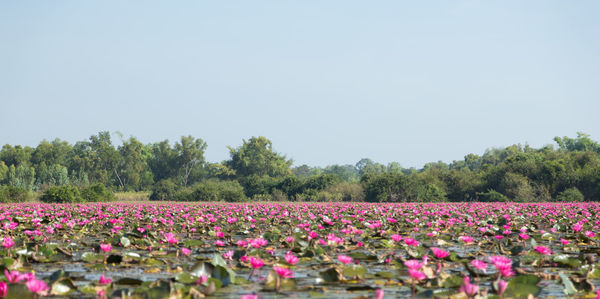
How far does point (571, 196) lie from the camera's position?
1345 inches

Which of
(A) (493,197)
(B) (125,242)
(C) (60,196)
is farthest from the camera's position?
(A) (493,197)

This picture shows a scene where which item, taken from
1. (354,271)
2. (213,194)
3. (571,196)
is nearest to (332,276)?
(354,271)

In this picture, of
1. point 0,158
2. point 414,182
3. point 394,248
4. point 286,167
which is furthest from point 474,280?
point 0,158

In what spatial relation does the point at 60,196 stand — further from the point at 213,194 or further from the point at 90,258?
the point at 90,258

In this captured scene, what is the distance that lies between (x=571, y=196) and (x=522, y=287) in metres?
33.2

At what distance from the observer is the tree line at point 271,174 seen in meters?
37.7

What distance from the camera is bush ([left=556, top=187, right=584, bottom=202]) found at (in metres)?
33.9

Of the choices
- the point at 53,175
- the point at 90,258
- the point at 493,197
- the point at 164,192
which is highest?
the point at 53,175

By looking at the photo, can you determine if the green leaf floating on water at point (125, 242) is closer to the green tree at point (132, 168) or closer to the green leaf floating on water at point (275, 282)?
the green leaf floating on water at point (275, 282)

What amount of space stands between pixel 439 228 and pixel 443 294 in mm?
8182

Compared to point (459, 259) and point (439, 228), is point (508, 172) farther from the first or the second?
point (459, 259)

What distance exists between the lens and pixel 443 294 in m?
4.42

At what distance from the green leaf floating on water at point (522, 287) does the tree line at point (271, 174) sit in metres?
31.6

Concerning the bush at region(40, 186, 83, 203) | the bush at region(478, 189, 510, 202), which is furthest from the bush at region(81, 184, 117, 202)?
the bush at region(478, 189, 510, 202)
